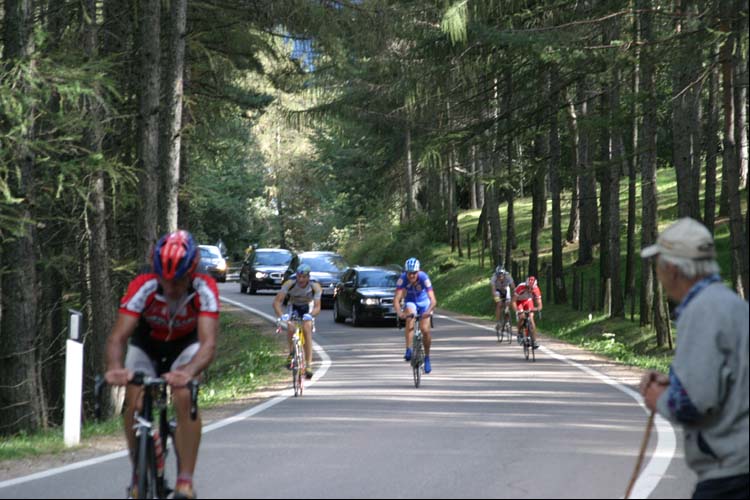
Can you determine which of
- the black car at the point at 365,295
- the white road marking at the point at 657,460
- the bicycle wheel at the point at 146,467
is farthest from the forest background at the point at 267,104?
the bicycle wheel at the point at 146,467

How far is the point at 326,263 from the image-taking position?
135 feet

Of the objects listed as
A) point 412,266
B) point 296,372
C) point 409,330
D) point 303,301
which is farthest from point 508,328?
point 296,372

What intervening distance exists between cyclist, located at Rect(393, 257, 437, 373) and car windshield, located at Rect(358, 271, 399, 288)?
15144mm

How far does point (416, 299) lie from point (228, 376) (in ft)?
19.0

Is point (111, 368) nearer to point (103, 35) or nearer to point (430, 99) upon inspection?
point (103, 35)

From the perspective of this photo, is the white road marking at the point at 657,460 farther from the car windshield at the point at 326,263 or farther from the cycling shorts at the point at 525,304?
the car windshield at the point at 326,263

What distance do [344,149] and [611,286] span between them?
3134 cm

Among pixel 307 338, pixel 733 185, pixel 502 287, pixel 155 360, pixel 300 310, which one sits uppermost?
pixel 733 185

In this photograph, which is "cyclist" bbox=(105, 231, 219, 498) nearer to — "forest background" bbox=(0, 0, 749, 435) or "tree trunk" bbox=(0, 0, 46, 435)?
"forest background" bbox=(0, 0, 749, 435)

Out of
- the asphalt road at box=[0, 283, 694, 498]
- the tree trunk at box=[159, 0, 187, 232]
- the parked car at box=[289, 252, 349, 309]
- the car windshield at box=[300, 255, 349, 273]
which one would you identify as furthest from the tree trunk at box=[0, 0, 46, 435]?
the car windshield at box=[300, 255, 349, 273]

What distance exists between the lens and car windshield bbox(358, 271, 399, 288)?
112 ft

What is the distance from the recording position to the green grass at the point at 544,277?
26797 mm

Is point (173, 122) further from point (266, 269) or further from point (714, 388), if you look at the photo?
point (266, 269)

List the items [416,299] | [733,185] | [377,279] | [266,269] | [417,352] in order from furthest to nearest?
[266,269]
[377,279]
[733,185]
[416,299]
[417,352]
